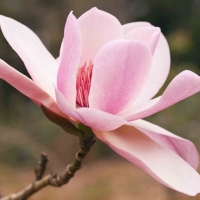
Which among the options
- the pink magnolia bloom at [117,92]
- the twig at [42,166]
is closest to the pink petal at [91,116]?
the pink magnolia bloom at [117,92]

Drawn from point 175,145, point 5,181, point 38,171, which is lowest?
point 5,181

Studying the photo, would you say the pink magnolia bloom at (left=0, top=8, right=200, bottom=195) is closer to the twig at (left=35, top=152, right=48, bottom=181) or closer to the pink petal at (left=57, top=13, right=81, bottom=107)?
the pink petal at (left=57, top=13, right=81, bottom=107)

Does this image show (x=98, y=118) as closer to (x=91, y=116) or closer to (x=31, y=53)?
(x=91, y=116)

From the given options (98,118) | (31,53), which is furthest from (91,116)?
(31,53)

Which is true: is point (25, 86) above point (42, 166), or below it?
above

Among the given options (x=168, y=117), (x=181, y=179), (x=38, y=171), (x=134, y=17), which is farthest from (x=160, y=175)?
(x=134, y=17)

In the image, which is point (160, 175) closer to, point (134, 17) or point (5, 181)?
point (5, 181)

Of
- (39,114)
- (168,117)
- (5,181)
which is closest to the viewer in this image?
(5,181)

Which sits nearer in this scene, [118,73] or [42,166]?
[118,73]
